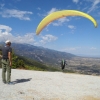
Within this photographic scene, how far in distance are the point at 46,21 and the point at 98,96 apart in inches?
238

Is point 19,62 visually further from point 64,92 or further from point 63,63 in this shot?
point 64,92

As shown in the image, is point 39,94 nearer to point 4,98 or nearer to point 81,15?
point 4,98

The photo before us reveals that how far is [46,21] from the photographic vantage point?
12.7 meters

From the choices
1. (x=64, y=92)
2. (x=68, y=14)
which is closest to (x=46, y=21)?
(x=68, y=14)

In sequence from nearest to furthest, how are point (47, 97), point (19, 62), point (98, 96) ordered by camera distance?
1. point (47, 97)
2. point (98, 96)
3. point (19, 62)

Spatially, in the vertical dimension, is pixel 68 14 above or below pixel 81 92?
above

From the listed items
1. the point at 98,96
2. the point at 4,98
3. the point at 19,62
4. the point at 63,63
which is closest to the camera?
the point at 4,98

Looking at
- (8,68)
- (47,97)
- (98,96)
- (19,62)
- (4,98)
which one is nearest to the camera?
(4,98)

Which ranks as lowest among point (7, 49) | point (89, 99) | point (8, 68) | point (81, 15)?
point (89, 99)

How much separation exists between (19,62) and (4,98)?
18128 millimetres

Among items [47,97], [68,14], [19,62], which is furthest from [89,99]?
[19,62]

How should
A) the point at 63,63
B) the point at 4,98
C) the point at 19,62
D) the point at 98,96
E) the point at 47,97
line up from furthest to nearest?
the point at 19,62, the point at 63,63, the point at 98,96, the point at 47,97, the point at 4,98

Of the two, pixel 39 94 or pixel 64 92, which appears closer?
pixel 39 94

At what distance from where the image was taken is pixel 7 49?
12.5m
